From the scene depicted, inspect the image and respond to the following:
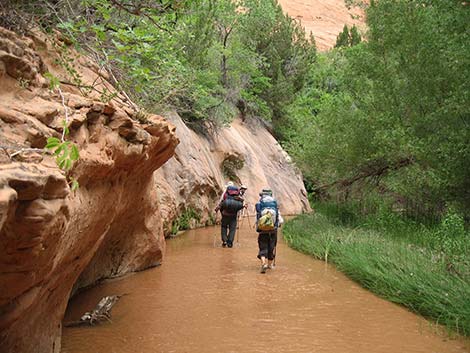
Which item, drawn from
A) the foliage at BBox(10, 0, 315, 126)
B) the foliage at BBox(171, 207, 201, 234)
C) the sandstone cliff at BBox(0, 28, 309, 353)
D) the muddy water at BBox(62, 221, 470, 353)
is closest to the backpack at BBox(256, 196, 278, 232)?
the muddy water at BBox(62, 221, 470, 353)

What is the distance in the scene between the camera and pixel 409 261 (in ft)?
24.6

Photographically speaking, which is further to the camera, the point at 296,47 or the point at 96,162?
the point at 296,47

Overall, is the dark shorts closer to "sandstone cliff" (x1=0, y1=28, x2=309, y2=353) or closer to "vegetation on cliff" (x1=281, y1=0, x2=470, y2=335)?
"vegetation on cliff" (x1=281, y1=0, x2=470, y2=335)

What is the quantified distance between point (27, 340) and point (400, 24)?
39.5ft

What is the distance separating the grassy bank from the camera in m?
5.84

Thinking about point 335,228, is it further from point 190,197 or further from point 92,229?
point 92,229

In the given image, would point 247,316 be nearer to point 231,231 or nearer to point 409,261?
point 409,261

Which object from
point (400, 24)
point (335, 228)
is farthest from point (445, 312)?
point (400, 24)

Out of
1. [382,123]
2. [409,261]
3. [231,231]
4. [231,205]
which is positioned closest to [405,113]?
[382,123]

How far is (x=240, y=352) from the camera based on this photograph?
477cm

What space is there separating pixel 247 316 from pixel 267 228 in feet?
9.97

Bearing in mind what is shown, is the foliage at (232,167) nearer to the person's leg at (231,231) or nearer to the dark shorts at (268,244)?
the person's leg at (231,231)

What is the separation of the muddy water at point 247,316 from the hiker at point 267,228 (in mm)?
334

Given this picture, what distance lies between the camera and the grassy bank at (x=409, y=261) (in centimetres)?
584
